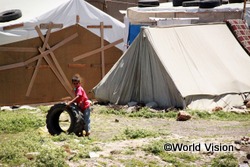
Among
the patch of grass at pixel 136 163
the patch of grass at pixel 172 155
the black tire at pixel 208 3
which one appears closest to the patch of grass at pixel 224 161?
the patch of grass at pixel 172 155

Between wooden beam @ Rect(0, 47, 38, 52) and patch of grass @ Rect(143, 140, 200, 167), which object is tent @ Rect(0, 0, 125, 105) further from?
patch of grass @ Rect(143, 140, 200, 167)

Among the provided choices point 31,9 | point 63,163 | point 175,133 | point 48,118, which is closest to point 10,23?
point 31,9

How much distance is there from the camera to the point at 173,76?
14.6 metres

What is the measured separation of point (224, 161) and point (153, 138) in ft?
6.28

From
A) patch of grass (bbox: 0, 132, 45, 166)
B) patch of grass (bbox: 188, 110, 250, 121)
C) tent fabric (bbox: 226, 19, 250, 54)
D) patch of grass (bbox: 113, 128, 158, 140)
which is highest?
tent fabric (bbox: 226, 19, 250, 54)

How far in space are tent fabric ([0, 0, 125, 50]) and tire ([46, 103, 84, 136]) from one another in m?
5.33

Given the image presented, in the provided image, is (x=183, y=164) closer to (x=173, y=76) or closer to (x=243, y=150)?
(x=243, y=150)

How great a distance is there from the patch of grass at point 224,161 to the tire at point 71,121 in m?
2.75

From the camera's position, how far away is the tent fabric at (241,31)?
55.7ft

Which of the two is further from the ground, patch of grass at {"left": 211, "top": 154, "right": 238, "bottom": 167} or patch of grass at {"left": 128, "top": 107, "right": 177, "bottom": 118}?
patch of grass at {"left": 211, "top": 154, "right": 238, "bottom": 167}

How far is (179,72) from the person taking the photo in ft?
49.0

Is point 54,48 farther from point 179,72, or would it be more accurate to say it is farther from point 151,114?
point 151,114

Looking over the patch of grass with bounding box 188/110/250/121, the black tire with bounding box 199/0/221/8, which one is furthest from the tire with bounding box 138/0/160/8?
the patch of grass with bounding box 188/110/250/121

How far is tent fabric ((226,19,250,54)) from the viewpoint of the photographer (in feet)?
55.7
